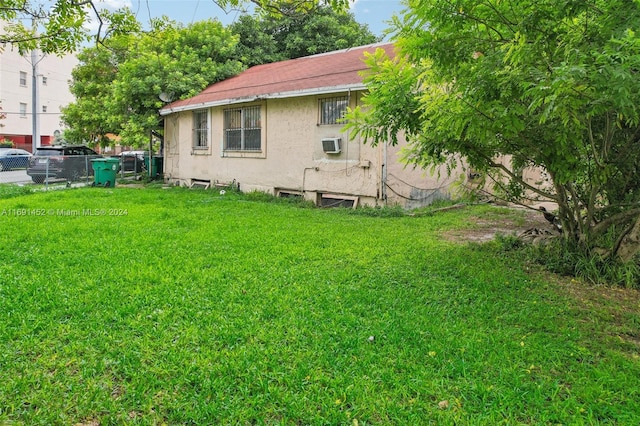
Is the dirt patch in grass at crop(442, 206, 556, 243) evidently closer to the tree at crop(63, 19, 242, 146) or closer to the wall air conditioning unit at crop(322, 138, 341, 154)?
the wall air conditioning unit at crop(322, 138, 341, 154)

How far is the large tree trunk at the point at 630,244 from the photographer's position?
16.6ft

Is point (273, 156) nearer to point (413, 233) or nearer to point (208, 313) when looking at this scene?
point (413, 233)

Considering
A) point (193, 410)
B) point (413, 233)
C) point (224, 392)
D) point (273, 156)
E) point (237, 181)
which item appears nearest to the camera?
point (193, 410)

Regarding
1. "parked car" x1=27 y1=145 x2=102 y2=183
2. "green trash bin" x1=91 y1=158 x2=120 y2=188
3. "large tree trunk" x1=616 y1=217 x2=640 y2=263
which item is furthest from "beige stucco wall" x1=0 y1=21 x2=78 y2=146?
"large tree trunk" x1=616 y1=217 x2=640 y2=263

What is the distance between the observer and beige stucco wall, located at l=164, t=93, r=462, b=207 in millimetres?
10078

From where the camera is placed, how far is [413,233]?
743 cm

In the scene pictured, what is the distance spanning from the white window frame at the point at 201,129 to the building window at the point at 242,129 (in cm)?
110

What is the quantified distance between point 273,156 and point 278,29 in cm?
1288

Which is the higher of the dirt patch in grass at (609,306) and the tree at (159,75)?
the tree at (159,75)

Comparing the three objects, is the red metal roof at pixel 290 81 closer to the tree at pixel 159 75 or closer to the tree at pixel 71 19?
the tree at pixel 159 75

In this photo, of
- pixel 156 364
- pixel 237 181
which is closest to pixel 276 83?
pixel 237 181

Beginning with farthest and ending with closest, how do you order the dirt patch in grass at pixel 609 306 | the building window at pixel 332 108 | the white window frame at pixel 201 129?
the white window frame at pixel 201 129, the building window at pixel 332 108, the dirt patch in grass at pixel 609 306

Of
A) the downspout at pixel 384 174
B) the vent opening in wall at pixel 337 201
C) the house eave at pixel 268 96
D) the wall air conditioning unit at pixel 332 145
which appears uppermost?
the house eave at pixel 268 96

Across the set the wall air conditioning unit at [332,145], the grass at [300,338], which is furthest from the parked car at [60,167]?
the grass at [300,338]
